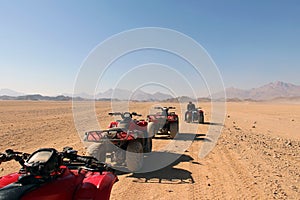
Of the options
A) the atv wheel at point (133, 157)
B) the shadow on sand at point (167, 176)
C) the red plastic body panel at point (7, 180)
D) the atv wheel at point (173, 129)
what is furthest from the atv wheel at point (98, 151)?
the atv wheel at point (173, 129)

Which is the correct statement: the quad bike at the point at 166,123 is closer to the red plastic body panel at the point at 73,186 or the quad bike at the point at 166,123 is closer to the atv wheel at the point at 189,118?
the atv wheel at the point at 189,118

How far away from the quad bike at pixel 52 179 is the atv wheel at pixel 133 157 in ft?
12.6

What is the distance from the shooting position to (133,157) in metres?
7.14

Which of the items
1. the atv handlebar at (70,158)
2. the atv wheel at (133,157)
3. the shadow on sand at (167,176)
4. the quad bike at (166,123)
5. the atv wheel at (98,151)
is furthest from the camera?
the quad bike at (166,123)

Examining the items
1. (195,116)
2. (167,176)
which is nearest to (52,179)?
(167,176)

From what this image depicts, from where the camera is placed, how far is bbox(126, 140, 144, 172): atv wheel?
7145mm

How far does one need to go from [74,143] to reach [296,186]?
859cm

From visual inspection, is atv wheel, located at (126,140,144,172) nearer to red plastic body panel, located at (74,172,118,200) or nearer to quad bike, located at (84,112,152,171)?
quad bike, located at (84,112,152,171)

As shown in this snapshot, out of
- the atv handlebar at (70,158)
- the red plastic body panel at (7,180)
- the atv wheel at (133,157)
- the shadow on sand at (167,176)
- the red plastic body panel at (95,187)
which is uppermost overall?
the atv handlebar at (70,158)

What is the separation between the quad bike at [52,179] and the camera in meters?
2.48

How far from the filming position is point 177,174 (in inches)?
285

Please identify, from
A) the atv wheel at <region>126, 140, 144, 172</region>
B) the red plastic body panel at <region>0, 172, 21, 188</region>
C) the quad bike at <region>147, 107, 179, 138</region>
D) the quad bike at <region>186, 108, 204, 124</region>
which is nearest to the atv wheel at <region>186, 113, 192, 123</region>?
the quad bike at <region>186, 108, 204, 124</region>

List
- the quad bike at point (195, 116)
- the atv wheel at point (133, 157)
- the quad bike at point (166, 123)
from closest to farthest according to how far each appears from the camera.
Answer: the atv wheel at point (133, 157) → the quad bike at point (166, 123) → the quad bike at point (195, 116)

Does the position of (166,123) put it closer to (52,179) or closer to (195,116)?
(195,116)
